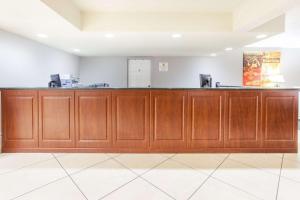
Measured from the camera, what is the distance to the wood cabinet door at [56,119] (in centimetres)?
275

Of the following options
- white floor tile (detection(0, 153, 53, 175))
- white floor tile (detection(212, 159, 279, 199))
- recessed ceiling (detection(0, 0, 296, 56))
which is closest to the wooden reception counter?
white floor tile (detection(0, 153, 53, 175))

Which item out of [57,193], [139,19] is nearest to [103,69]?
[139,19]

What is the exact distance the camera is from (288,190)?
182 centimetres

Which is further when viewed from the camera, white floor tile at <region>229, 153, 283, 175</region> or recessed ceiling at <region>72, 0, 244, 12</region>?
recessed ceiling at <region>72, 0, 244, 12</region>

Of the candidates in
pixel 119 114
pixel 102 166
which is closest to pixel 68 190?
pixel 102 166

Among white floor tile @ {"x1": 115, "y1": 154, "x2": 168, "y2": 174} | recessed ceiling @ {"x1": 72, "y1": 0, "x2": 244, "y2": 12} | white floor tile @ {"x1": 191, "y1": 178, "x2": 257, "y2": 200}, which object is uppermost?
recessed ceiling @ {"x1": 72, "y1": 0, "x2": 244, "y2": 12}

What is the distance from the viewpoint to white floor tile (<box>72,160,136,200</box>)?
5.86ft

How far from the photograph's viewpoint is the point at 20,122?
2771 millimetres

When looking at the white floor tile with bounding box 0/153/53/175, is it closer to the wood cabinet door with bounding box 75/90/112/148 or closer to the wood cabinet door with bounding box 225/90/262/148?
the wood cabinet door with bounding box 75/90/112/148

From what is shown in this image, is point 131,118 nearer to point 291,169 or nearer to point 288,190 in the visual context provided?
point 288,190

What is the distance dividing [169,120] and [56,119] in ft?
5.54

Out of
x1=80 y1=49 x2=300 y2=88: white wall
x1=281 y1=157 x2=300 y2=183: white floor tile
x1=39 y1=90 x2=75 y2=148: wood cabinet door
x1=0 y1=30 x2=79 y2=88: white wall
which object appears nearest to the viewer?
x1=281 y1=157 x2=300 y2=183: white floor tile

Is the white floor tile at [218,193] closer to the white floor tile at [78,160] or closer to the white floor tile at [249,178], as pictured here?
the white floor tile at [249,178]

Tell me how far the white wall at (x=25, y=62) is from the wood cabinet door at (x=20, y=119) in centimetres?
75
